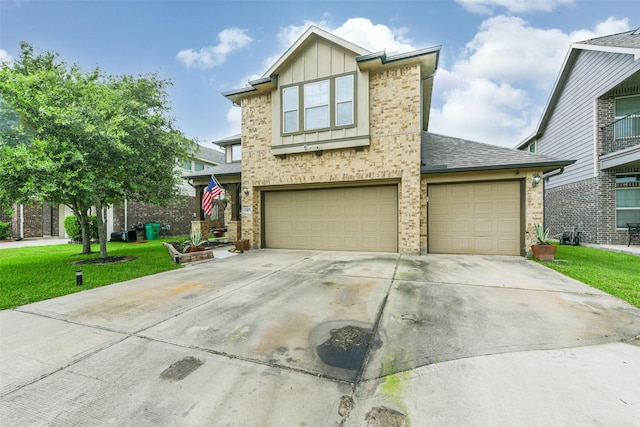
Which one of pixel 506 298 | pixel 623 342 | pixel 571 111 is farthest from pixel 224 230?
pixel 571 111

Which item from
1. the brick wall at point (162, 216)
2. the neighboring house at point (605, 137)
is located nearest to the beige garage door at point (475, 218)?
the neighboring house at point (605, 137)

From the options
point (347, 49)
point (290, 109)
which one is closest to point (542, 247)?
point (347, 49)

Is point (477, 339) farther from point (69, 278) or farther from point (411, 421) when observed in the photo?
point (69, 278)

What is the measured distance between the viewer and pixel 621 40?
34.6 feet

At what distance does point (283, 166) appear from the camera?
→ 33.4 feet

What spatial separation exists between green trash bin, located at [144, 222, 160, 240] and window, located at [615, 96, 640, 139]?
2270cm

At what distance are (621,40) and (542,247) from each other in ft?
32.9

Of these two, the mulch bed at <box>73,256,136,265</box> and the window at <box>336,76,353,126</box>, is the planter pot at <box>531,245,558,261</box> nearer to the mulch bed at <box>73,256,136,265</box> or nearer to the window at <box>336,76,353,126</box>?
the window at <box>336,76,353,126</box>

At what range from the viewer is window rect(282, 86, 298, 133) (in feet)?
32.0

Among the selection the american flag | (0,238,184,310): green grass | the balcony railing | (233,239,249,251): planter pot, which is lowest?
(0,238,184,310): green grass

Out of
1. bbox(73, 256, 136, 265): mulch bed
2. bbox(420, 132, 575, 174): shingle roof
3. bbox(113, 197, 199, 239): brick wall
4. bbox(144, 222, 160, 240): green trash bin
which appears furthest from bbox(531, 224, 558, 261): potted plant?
bbox(144, 222, 160, 240): green trash bin

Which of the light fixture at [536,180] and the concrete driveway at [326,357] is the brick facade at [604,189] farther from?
the concrete driveway at [326,357]

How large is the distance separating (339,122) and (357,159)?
1406 mm

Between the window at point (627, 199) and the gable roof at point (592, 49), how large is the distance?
3.57m
